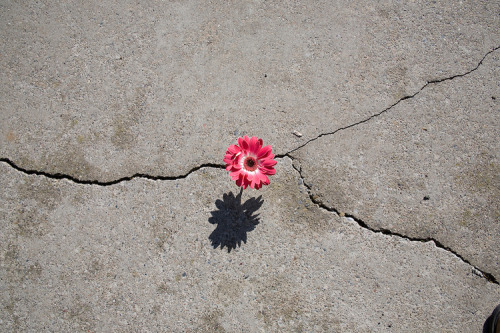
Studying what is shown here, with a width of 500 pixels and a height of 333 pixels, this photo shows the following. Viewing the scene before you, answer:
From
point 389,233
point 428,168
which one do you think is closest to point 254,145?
point 389,233

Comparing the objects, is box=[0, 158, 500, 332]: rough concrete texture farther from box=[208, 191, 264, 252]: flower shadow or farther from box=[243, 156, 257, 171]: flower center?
box=[243, 156, 257, 171]: flower center

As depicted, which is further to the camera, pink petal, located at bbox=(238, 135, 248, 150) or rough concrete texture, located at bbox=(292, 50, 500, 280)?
rough concrete texture, located at bbox=(292, 50, 500, 280)

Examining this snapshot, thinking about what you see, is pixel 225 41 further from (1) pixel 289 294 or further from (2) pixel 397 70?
(1) pixel 289 294

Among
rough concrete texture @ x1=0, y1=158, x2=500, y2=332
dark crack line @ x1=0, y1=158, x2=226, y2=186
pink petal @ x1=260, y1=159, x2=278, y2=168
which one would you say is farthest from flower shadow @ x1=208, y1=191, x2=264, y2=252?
pink petal @ x1=260, y1=159, x2=278, y2=168

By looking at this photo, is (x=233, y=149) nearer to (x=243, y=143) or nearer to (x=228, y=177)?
(x=243, y=143)

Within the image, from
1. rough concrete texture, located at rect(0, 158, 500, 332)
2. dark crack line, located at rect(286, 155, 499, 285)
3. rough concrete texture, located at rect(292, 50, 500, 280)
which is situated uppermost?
rough concrete texture, located at rect(292, 50, 500, 280)

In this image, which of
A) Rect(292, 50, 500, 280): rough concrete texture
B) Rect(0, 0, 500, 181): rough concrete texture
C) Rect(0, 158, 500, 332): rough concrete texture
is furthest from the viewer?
Rect(0, 0, 500, 181): rough concrete texture
